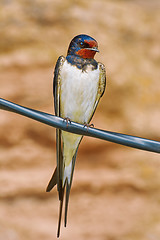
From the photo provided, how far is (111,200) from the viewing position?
3.88 m

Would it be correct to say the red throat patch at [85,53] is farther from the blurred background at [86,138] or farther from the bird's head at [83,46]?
the blurred background at [86,138]

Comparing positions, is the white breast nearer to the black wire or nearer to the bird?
the bird

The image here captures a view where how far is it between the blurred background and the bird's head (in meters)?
2.19

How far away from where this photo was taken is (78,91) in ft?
5.03

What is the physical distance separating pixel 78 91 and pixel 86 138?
225 centimetres

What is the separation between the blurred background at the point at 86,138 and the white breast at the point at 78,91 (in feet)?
6.99

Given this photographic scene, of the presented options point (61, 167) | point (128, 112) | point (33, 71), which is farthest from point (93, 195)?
point (61, 167)

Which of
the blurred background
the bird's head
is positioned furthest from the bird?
the blurred background

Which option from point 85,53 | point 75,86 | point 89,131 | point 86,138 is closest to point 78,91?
point 75,86

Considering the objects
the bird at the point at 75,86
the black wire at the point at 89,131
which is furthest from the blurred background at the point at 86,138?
the black wire at the point at 89,131

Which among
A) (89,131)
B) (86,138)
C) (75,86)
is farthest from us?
(86,138)

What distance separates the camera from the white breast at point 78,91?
152 cm

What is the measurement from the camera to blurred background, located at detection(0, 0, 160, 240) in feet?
12.4

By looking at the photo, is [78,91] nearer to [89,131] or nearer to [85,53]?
[85,53]
